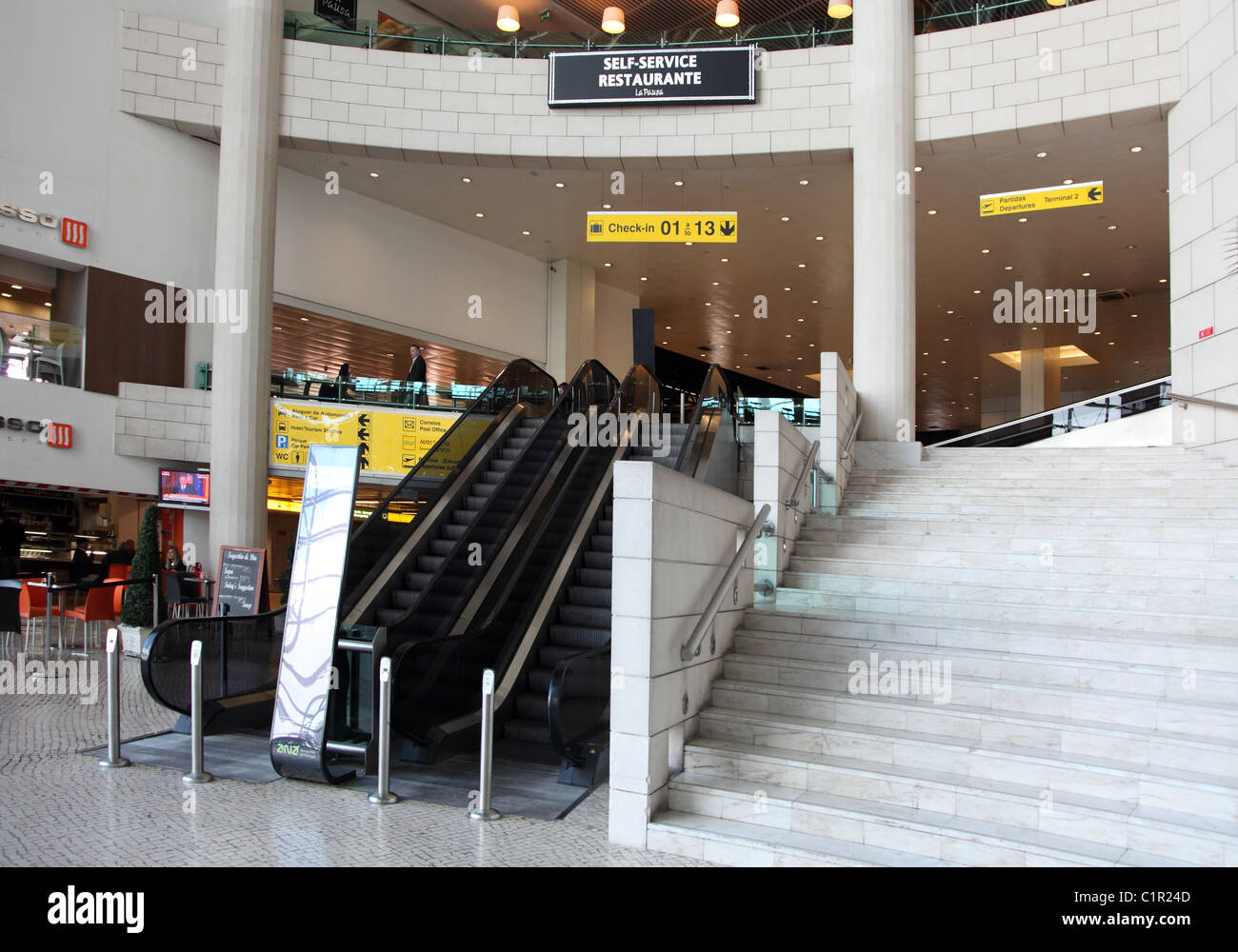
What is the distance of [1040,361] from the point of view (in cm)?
2686

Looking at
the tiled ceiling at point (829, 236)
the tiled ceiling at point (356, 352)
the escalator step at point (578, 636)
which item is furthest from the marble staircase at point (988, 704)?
the tiled ceiling at point (356, 352)

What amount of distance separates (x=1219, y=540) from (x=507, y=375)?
8.11 meters

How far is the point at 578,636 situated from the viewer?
25.5 feet

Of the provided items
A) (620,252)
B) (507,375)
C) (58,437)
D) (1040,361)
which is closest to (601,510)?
(507,375)

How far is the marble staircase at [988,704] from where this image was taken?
4.16 meters

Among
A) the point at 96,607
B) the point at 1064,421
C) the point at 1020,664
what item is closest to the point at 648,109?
the point at 1064,421

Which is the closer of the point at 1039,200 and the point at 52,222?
the point at 1039,200

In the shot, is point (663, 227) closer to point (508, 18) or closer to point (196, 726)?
point (508, 18)

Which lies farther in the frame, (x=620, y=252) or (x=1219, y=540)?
(x=620, y=252)

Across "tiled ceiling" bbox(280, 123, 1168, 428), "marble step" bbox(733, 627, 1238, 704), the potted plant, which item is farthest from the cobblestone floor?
"tiled ceiling" bbox(280, 123, 1168, 428)

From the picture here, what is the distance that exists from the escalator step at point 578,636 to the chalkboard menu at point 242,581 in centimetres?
344

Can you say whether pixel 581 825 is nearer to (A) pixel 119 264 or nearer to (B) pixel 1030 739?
(B) pixel 1030 739

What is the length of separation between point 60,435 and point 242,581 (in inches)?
215

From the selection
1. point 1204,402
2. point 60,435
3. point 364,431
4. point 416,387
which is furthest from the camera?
point 416,387
